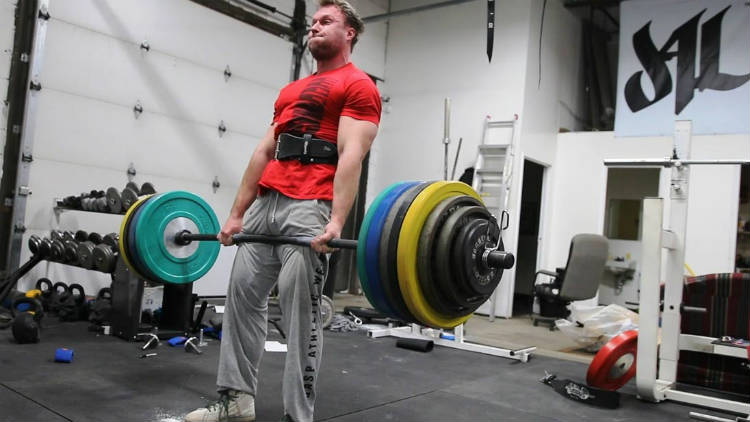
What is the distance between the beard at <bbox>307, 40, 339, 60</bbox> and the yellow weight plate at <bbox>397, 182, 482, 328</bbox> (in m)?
0.58

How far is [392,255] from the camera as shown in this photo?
1.51 m

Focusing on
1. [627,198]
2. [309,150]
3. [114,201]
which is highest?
[627,198]

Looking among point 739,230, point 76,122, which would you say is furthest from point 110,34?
point 739,230

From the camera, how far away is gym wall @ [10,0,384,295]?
4.16 m

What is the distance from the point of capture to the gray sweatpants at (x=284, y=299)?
1.71m

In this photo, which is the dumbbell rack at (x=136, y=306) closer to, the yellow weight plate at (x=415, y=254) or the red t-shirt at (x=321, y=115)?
the red t-shirt at (x=321, y=115)

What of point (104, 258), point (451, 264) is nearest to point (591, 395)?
point (451, 264)

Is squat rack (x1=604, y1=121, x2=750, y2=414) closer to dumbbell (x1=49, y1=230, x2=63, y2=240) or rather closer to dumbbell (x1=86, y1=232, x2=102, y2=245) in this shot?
dumbbell (x1=86, y1=232, x2=102, y2=245)

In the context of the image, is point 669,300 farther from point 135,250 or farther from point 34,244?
point 34,244

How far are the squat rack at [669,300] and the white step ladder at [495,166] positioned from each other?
2.59 meters

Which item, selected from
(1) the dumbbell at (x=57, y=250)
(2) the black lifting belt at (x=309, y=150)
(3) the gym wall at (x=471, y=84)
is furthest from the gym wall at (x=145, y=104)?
(2) the black lifting belt at (x=309, y=150)

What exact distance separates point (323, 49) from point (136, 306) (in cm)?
202

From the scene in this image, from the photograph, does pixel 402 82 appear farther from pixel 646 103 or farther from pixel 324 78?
pixel 324 78

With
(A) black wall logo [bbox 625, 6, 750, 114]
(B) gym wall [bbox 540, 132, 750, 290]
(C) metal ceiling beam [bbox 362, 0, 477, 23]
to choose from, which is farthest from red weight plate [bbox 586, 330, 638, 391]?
(C) metal ceiling beam [bbox 362, 0, 477, 23]
